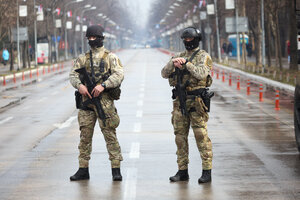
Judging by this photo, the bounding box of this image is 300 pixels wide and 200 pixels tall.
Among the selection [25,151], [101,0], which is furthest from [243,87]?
[101,0]

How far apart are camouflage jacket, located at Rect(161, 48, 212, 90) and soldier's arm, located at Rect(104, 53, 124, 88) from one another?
55 cm

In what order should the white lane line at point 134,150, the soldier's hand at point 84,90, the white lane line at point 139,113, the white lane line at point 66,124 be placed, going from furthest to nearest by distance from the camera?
1. the white lane line at point 139,113
2. the white lane line at point 66,124
3. the white lane line at point 134,150
4. the soldier's hand at point 84,90

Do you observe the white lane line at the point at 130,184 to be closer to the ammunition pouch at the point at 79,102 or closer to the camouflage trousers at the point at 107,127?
the camouflage trousers at the point at 107,127

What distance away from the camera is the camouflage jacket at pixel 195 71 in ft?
30.7

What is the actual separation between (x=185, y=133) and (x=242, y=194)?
116cm

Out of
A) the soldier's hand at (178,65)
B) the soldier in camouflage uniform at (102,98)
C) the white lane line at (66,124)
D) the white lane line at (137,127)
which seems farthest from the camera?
the white lane line at (66,124)

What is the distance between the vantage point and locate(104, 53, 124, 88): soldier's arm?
958 cm

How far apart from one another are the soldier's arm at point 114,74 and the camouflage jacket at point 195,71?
554mm

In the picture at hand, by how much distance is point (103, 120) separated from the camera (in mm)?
9625

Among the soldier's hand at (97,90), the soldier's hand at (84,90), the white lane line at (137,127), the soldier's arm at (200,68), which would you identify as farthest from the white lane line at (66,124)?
the soldier's arm at (200,68)

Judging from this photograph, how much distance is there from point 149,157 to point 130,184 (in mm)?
2616

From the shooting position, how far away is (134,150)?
13.3 m

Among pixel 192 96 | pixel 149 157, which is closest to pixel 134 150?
pixel 149 157

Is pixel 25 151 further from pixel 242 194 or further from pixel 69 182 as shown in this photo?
pixel 242 194
